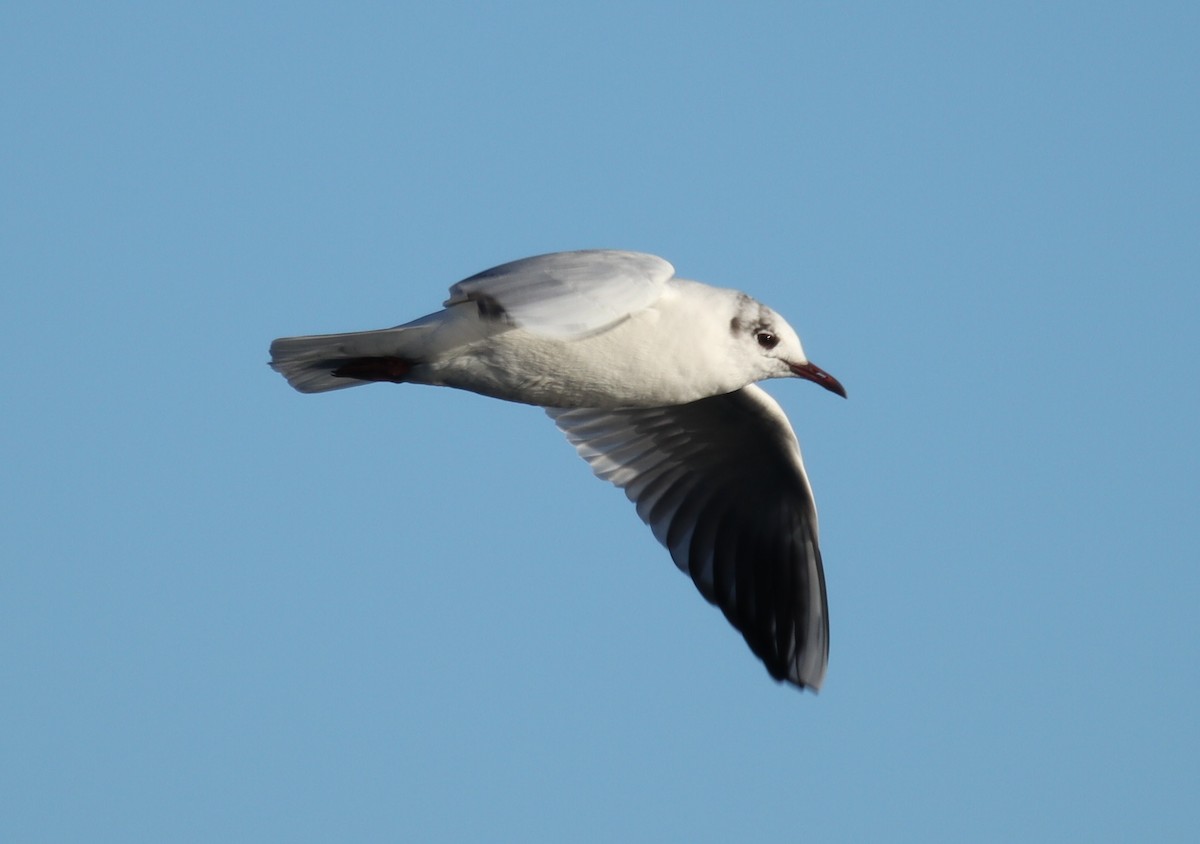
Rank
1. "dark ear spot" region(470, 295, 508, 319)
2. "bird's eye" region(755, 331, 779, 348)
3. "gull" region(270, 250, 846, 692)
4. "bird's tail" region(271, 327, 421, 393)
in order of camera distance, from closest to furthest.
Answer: "gull" region(270, 250, 846, 692), "dark ear spot" region(470, 295, 508, 319), "bird's tail" region(271, 327, 421, 393), "bird's eye" region(755, 331, 779, 348)

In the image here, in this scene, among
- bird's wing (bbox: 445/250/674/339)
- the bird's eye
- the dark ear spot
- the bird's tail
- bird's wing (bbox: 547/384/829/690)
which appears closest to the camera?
bird's wing (bbox: 445/250/674/339)

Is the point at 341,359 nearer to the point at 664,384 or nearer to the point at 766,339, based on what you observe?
the point at 664,384

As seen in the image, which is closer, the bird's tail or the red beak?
the bird's tail

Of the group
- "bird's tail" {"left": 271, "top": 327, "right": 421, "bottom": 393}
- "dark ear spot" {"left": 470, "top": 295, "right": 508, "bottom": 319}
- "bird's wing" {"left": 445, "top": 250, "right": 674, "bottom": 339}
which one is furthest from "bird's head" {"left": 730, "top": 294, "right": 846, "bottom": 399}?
"bird's tail" {"left": 271, "top": 327, "right": 421, "bottom": 393}

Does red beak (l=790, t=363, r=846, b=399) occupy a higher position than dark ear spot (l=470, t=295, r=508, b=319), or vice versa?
dark ear spot (l=470, t=295, r=508, b=319)

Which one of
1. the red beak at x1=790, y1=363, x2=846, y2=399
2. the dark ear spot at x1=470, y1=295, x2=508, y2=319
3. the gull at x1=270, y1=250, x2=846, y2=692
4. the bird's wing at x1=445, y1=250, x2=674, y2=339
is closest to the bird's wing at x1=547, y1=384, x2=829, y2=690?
the gull at x1=270, y1=250, x2=846, y2=692

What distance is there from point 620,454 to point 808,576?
41.4 inches

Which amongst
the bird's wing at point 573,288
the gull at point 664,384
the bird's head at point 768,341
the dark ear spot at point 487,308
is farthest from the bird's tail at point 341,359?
the bird's head at point 768,341

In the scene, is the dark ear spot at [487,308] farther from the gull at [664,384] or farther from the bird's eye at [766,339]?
Result: the bird's eye at [766,339]

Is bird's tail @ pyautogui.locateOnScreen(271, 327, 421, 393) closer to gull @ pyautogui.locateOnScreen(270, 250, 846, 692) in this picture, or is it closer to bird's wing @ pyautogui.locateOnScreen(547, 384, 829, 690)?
gull @ pyautogui.locateOnScreen(270, 250, 846, 692)

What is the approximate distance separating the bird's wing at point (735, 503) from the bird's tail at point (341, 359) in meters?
1.53

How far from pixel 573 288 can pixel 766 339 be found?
4.32 ft

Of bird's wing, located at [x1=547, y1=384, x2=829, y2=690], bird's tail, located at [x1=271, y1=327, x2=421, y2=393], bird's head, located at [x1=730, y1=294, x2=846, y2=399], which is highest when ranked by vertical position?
bird's tail, located at [x1=271, y1=327, x2=421, y2=393]

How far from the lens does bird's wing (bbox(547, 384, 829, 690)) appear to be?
24.3 feet
